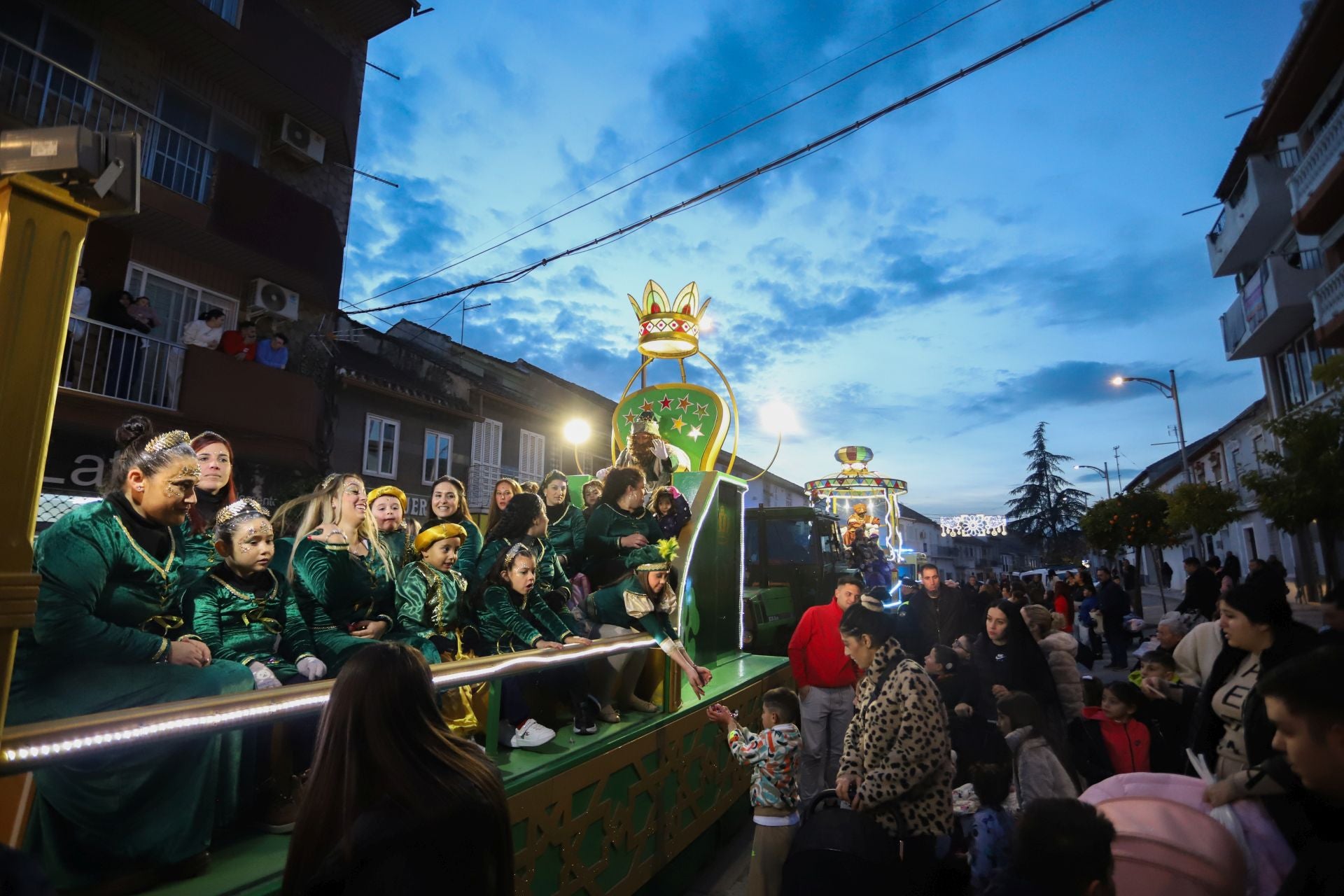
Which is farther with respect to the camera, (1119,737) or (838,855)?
(1119,737)

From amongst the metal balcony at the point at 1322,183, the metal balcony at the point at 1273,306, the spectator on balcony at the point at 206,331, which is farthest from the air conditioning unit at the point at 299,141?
the metal balcony at the point at 1273,306

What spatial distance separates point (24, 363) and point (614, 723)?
3.37 metres

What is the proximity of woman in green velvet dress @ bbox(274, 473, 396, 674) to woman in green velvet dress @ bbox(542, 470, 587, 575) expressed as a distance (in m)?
1.79

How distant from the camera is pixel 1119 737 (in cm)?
434

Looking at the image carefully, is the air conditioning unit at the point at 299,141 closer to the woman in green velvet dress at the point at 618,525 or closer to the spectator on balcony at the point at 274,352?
the spectator on balcony at the point at 274,352

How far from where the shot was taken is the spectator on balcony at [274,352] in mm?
12172

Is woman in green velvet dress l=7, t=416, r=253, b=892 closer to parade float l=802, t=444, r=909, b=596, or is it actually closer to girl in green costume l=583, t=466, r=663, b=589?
girl in green costume l=583, t=466, r=663, b=589

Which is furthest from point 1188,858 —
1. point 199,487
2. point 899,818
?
point 199,487

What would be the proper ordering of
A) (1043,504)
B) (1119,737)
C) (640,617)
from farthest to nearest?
(1043,504) → (640,617) → (1119,737)

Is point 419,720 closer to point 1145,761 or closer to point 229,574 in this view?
point 229,574

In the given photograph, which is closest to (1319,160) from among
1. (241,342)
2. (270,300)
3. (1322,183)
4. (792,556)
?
(1322,183)

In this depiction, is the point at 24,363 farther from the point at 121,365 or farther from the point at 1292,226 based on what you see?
the point at 1292,226

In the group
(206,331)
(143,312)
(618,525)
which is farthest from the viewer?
(206,331)

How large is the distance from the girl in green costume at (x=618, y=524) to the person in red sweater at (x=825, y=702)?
1764 mm
